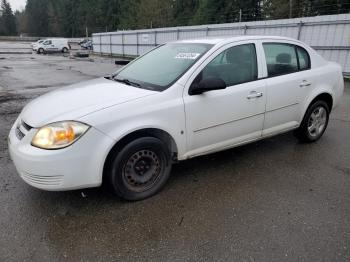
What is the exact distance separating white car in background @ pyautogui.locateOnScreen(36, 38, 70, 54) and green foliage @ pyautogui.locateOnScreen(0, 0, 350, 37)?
13.2m

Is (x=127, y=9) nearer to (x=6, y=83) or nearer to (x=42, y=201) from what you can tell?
(x=6, y=83)

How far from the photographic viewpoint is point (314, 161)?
4.14 metres

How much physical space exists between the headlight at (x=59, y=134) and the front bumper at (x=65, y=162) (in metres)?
0.04

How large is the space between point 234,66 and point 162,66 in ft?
2.84

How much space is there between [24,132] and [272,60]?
3073 mm

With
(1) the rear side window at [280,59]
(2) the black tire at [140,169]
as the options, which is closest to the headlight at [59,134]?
(2) the black tire at [140,169]

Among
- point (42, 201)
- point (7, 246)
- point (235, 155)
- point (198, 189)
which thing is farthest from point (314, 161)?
point (7, 246)

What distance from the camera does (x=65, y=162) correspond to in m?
2.67

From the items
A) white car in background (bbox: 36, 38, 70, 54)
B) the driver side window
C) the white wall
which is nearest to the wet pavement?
the driver side window

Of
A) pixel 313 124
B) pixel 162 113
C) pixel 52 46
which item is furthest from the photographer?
pixel 52 46

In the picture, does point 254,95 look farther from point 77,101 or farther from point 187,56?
point 77,101

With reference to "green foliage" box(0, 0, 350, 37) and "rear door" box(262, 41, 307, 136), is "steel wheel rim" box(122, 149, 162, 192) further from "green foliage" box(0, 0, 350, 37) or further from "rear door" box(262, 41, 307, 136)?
"green foliage" box(0, 0, 350, 37)

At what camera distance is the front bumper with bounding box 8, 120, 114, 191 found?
265 cm

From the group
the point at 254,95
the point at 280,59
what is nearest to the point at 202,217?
the point at 254,95
